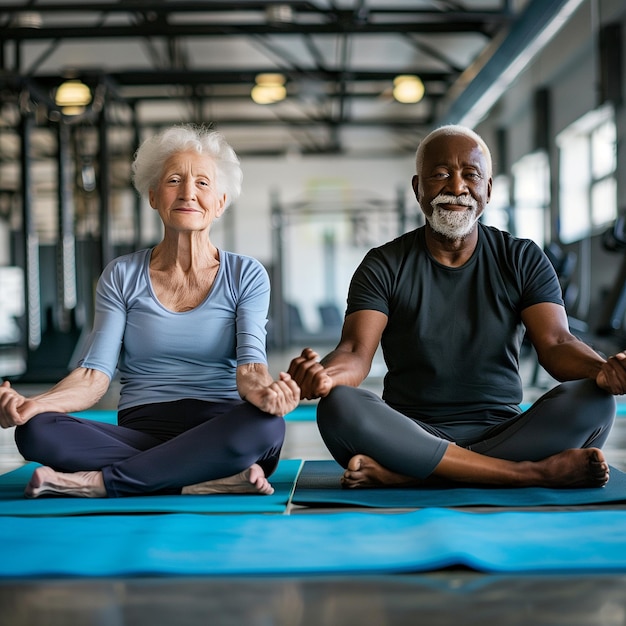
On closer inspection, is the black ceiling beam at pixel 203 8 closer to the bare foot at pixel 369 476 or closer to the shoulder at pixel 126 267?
the shoulder at pixel 126 267

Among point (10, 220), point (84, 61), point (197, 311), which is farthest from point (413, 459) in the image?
point (10, 220)

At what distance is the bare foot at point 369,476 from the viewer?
2.36 m

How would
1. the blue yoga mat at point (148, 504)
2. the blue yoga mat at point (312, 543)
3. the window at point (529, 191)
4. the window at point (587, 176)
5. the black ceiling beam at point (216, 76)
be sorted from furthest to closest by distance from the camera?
the window at point (529, 191)
the window at point (587, 176)
the black ceiling beam at point (216, 76)
the blue yoga mat at point (148, 504)
the blue yoga mat at point (312, 543)

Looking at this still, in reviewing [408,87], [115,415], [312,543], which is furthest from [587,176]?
[312,543]

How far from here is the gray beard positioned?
2.50 m

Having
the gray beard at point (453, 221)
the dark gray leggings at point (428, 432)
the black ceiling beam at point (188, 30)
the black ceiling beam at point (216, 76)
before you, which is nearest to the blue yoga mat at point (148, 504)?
the dark gray leggings at point (428, 432)

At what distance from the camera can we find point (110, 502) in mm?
2221

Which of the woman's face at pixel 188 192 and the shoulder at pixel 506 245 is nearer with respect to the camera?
the woman's face at pixel 188 192

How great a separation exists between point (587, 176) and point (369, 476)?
8.57 meters

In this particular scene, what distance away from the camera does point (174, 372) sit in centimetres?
248

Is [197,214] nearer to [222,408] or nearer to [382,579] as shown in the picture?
[222,408]

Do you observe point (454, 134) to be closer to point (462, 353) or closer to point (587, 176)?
point (462, 353)

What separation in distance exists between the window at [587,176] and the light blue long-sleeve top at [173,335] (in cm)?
691

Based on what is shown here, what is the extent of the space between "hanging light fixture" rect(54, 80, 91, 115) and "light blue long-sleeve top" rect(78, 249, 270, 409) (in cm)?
517
